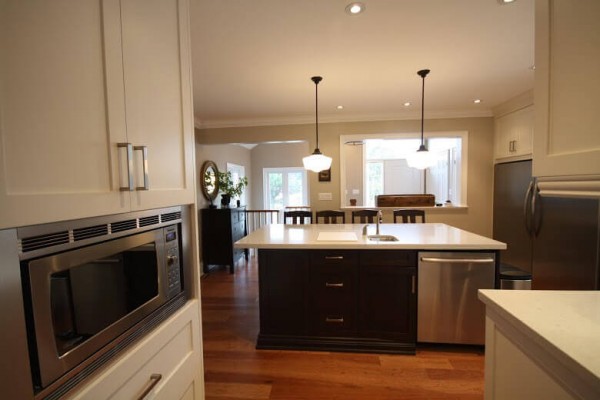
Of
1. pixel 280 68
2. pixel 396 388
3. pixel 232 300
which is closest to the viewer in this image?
pixel 396 388

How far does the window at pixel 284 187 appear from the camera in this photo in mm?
8359

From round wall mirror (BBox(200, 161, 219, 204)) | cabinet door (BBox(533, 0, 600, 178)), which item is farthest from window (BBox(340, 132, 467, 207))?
cabinet door (BBox(533, 0, 600, 178))

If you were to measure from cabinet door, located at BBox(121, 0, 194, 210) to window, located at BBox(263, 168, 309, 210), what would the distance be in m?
7.19

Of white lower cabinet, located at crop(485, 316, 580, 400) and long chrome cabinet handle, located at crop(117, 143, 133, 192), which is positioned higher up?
long chrome cabinet handle, located at crop(117, 143, 133, 192)

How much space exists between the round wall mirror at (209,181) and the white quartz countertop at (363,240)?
6.88 feet

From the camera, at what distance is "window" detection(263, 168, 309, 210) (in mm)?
8359

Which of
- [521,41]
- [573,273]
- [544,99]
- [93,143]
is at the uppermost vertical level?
[521,41]

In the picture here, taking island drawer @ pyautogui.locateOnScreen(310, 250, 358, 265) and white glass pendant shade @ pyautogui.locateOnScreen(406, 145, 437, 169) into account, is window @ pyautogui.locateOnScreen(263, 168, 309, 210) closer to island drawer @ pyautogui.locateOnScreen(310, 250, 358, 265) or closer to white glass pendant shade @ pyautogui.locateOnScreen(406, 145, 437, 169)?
white glass pendant shade @ pyautogui.locateOnScreen(406, 145, 437, 169)

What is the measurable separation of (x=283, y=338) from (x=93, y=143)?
6.98ft

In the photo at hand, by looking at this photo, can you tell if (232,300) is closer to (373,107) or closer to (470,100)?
(373,107)

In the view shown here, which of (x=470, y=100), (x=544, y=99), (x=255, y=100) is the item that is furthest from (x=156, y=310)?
(x=470, y=100)

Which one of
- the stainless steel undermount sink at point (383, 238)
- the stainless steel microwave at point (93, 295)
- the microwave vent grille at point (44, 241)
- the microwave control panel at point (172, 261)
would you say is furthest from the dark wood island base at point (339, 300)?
the microwave vent grille at point (44, 241)

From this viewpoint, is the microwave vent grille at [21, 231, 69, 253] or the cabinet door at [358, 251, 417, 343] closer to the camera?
the microwave vent grille at [21, 231, 69, 253]

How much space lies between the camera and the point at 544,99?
0.94 metres
